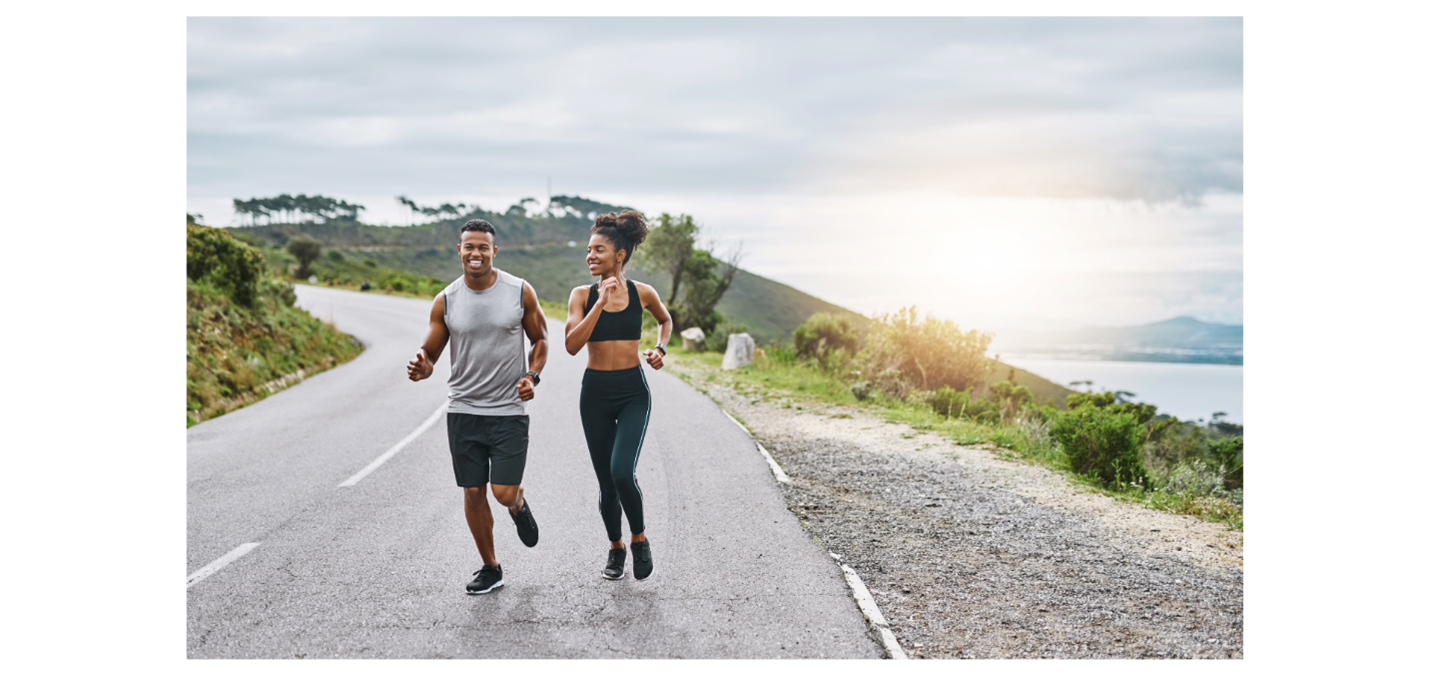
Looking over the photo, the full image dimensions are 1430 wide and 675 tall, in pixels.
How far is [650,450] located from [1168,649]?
19.6ft

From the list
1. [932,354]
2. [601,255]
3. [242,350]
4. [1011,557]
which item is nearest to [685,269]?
[932,354]

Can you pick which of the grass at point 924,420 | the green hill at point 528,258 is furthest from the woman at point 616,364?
the green hill at point 528,258

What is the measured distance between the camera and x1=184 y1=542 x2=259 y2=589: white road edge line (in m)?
5.18

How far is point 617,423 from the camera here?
16.4 ft

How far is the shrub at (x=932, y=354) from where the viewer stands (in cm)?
1877

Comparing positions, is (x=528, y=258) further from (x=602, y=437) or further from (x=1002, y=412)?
(x=602, y=437)

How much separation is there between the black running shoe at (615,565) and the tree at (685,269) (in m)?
23.8

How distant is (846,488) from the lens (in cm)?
816

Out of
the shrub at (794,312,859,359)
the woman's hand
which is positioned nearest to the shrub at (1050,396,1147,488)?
the woman's hand

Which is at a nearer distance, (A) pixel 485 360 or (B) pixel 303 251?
(A) pixel 485 360

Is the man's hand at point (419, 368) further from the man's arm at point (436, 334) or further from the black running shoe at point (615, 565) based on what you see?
the black running shoe at point (615, 565)

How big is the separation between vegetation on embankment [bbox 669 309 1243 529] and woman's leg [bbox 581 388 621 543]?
5490 mm

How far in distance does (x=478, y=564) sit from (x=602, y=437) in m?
1.31

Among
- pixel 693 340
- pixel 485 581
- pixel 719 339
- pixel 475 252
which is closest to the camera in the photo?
pixel 475 252
